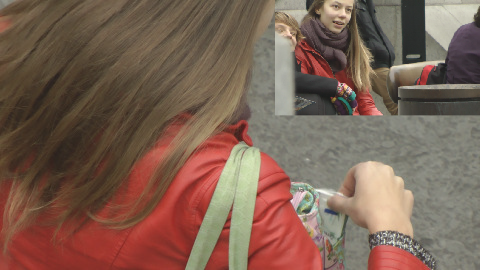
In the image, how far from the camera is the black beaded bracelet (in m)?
1.48

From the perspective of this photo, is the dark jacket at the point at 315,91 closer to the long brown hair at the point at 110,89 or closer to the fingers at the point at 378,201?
the fingers at the point at 378,201

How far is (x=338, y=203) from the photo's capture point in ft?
5.92

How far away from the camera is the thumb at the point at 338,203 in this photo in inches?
69.6

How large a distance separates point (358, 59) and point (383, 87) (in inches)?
10.1

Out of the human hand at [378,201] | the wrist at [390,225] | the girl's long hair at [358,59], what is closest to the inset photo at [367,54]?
the girl's long hair at [358,59]

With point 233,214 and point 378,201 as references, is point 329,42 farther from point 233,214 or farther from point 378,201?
point 233,214

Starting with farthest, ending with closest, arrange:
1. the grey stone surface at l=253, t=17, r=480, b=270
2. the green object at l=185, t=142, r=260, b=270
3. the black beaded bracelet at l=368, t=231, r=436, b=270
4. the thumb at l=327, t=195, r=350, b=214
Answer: the grey stone surface at l=253, t=17, r=480, b=270 < the thumb at l=327, t=195, r=350, b=214 < the black beaded bracelet at l=368, t=231, r=436, b=270 < the green object at l=185, t=142, r=260, b=270

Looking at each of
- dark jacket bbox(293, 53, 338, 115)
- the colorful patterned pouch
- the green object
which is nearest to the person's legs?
dark jacket bbox(293, 53, 338, 115)

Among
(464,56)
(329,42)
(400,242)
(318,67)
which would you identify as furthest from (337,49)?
(400,242)

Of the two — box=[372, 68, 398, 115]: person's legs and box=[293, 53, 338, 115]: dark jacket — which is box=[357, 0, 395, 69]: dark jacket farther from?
box=[293, 53, 338, 115]: dark jacket

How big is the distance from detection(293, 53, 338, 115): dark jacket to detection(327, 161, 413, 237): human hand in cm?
225

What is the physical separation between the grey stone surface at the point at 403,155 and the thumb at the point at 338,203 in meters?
2.01

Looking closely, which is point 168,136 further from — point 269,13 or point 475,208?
point 475,208

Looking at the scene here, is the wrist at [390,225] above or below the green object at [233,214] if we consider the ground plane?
below
